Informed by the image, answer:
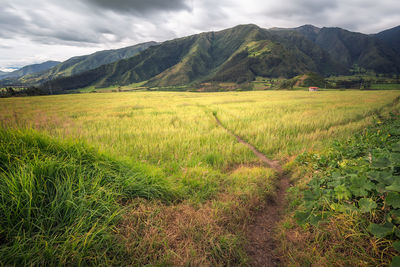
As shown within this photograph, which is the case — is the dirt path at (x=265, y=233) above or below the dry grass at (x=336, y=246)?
below

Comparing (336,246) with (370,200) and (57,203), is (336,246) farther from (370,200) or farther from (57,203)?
(57,203)

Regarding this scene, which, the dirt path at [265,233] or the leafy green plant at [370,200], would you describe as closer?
the leafy green plant at [370,200]

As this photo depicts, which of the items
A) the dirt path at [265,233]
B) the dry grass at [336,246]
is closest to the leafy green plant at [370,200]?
the dry grass at [336,246]

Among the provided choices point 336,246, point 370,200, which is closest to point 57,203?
point 336,246

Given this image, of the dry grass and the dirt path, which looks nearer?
the dry grass

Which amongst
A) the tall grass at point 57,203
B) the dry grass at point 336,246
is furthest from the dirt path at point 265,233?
the tall grass at point 57,203

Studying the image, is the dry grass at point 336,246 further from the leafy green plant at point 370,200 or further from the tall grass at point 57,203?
the tall grass at point 57,203

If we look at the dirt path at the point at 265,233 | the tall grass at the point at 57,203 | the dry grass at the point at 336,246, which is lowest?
the dirt path at the point at 265,233

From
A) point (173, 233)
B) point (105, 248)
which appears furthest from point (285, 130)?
point (105, 248)

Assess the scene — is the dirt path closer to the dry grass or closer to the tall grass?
the dry grass

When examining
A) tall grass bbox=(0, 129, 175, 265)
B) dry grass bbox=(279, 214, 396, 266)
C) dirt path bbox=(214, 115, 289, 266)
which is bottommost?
dirt path bbox=(214, 115, 289, 266)

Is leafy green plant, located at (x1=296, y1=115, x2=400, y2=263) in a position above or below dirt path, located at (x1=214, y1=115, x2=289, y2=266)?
above

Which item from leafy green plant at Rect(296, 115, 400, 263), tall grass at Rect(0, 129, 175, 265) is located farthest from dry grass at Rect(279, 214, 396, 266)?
tall grass at Rect(0, 129, 175, 265)

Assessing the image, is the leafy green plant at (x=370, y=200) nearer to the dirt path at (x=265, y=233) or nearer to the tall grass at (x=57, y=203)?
the dirt path at (x=265, y=233)
